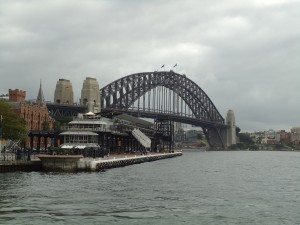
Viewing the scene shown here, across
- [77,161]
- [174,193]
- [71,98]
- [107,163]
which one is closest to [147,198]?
[174,193]

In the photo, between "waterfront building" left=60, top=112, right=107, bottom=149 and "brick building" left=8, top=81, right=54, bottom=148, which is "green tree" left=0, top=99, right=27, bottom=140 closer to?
"waterfront building" left=60, top=112, right=107, bottom=149

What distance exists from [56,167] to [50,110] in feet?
368

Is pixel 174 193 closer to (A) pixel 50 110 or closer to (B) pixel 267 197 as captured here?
(B) pixel 267 197

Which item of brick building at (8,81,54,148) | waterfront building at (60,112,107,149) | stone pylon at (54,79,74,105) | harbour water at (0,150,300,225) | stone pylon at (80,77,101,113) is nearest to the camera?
harbour water at (0,150,300,225)

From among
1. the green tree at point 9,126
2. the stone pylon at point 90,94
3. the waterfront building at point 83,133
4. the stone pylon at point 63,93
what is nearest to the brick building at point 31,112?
the waterfront building at point 83,133

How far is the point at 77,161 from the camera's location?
219 feet

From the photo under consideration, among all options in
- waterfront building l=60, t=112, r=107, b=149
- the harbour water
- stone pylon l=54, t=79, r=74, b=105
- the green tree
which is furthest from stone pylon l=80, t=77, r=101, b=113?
the harbour water

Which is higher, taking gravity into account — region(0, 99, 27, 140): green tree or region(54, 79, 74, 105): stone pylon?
region(54, 79, 74, 105): stone pylon

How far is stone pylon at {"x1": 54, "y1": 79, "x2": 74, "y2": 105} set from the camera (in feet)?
630

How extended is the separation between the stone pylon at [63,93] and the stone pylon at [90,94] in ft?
35.5

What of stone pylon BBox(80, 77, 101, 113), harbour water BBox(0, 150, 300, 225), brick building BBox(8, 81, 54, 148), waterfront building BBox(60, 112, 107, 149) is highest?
stone pylon BBox(80, 77, 101, 113)

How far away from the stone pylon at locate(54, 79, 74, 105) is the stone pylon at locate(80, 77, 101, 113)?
35.5 feet

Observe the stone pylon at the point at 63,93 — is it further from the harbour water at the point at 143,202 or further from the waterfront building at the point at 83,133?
the harbour water at the point at 143,202

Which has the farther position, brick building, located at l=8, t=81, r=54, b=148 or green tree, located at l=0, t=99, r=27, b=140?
brick building, located at l=8, t=81, r=54, b=148
